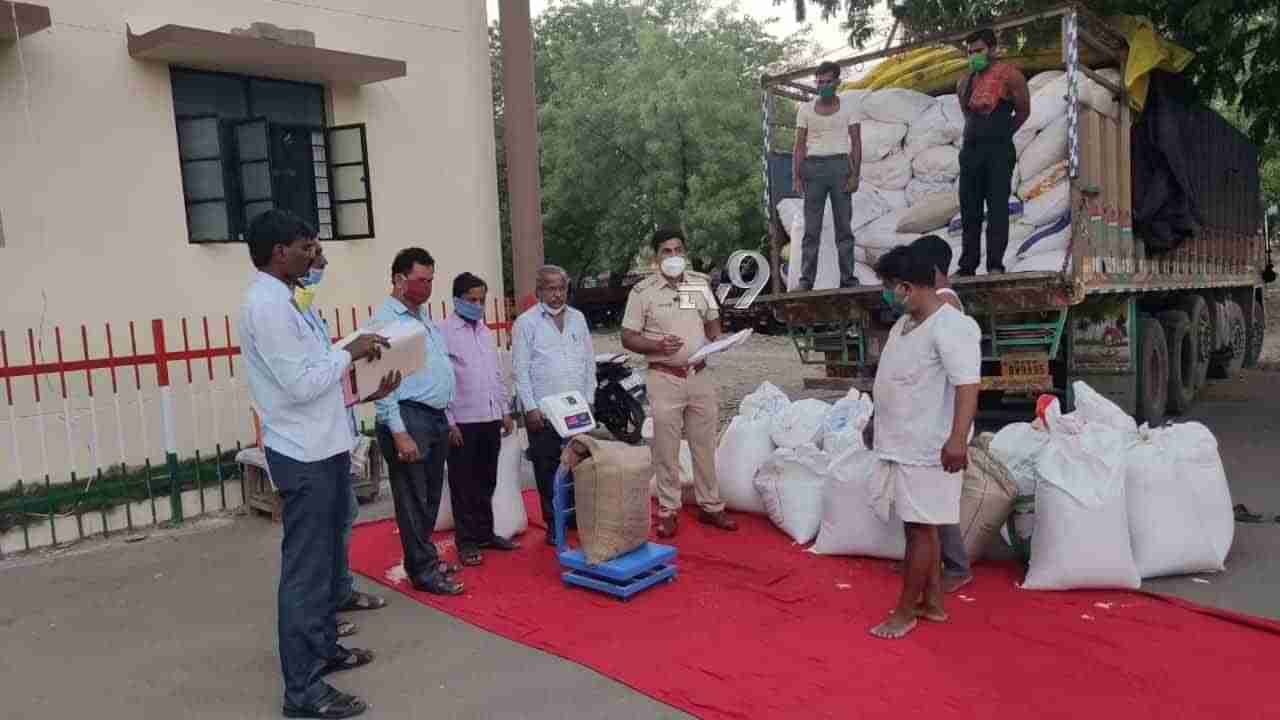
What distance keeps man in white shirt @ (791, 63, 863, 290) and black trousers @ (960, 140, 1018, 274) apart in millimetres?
852

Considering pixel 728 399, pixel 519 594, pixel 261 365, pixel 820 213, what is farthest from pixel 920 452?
pixel 728 399

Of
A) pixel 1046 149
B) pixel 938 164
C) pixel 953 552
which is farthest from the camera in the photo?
pixel 938 164

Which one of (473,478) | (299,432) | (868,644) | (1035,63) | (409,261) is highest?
(1035,63)

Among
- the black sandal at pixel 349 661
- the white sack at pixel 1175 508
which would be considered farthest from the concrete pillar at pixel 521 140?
the white sack at pixel 1175 508

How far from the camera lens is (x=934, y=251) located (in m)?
3.61

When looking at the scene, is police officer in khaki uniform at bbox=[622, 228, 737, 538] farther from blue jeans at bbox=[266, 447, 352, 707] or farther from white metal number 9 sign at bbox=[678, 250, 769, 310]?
blue jeans at bbox=[266, 447, 352, 707]

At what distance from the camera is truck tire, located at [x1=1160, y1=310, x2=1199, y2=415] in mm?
8523

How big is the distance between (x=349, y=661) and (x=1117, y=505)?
312 centimetres

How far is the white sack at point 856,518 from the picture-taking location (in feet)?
14.8

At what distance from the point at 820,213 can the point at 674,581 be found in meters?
3.75

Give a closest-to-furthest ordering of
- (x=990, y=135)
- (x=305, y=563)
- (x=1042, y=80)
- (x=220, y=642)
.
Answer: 1. (x=305, y=563)
2. (x=220, y=642)
3. (x=990, y=135)
4. (x=1042, y=80)

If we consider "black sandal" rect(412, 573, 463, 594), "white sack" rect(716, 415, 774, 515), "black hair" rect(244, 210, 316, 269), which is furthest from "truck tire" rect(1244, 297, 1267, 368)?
"black hair" rect(244, 210, 316, 269)

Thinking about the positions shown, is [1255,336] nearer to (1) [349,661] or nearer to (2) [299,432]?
(1) [349,661]

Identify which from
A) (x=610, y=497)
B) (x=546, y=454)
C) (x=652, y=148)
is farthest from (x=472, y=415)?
(x=652, y=148)
